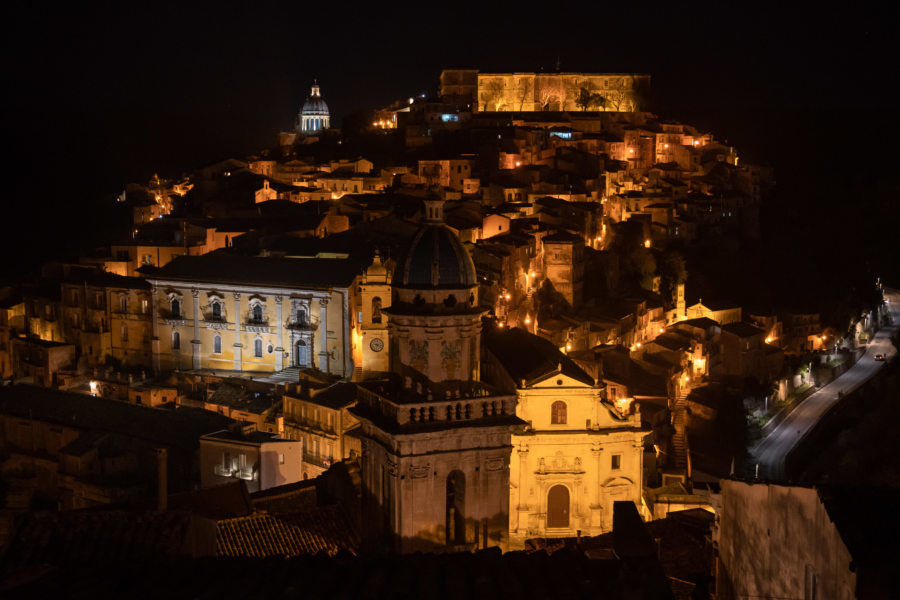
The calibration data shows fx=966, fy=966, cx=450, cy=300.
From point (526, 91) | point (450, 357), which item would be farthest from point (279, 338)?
point (526, 91)

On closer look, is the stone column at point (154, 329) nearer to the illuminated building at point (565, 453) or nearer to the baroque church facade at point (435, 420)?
the illuminated building at point (565, 453)

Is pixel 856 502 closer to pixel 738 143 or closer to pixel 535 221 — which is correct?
pixel 535 221

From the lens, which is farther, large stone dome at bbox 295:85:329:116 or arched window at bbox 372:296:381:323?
large stone dome at bbox 295:85:329:116

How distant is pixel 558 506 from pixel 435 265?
10233 mm

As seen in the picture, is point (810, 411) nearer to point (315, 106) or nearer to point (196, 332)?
point (196, 332)

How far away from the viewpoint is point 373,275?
3844 centimetres

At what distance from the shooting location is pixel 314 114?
10181 centimetres

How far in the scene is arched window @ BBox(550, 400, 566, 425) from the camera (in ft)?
86.2

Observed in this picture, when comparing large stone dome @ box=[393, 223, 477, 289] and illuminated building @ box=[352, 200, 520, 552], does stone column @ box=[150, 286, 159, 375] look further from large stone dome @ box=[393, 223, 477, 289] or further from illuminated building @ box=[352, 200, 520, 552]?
large stone dome @ box=[393, 223, 477, 289]

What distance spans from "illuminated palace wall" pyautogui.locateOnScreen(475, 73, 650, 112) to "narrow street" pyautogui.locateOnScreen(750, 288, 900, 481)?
36.4 meters

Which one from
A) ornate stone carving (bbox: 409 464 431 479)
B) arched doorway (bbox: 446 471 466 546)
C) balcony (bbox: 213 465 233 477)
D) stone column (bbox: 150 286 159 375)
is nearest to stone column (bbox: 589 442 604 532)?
arched doorway (bbox: 446 471 466 546)

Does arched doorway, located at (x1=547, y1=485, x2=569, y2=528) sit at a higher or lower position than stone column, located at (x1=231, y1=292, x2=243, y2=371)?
lower

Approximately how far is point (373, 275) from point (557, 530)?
15.9 m

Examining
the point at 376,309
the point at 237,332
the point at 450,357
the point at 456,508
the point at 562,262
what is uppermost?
the point at 562,262
